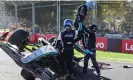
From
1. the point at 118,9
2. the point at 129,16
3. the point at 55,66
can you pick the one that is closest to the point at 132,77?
the point at 55,66

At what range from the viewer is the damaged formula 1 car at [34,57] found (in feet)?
29.5

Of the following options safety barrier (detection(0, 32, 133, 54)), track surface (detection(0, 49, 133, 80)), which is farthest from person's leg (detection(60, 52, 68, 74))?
safety barrier (detection(0, 32, 133, 54))

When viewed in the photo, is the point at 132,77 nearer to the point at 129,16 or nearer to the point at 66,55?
the point at 66,55

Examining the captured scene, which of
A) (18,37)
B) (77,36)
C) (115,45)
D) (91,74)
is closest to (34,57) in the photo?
(18,37)

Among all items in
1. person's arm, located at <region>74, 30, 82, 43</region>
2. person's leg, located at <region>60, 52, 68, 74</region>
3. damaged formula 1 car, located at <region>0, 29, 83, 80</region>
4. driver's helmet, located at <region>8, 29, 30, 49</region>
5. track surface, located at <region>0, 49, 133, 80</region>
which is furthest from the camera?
track surface, located at <region>0, 49, 133, 80</region>

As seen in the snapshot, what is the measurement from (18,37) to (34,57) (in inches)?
33.9

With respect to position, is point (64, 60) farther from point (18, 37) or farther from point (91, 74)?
point (91, 74)

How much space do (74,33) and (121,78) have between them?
114 inches

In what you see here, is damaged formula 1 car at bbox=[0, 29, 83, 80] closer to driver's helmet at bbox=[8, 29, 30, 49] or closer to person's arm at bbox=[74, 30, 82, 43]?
driver's helmet at bbox=[8, 29, 30, 49]

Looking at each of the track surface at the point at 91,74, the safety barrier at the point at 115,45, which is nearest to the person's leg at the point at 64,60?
the track surface at the point at 91,74

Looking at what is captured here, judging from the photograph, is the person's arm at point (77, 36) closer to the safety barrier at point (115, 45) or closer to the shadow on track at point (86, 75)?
the shadow on track at point (86, 75)

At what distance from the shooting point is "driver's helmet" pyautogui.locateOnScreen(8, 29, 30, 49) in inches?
372

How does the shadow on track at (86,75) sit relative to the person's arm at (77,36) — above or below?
below

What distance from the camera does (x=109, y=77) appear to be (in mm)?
11773
